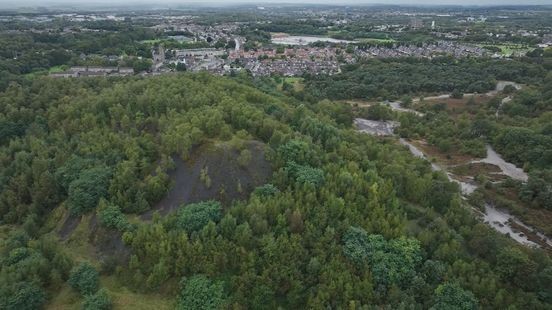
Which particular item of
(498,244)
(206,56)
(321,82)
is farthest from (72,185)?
(206,56)

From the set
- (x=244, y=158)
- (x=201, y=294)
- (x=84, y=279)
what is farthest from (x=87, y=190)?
(x=201, y=294)

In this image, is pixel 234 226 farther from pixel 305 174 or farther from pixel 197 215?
pixel 305 174

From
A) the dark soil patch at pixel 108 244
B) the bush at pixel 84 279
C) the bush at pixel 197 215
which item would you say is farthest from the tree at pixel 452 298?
the bush at pixel 84 279

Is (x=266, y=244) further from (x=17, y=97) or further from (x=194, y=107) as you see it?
(x=17, y=97)

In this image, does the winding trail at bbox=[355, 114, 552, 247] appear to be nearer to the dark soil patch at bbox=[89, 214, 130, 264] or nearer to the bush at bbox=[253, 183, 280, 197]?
the bush at bbox=[253, 183, 280, 197]

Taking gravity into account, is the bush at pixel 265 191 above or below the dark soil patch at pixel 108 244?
above

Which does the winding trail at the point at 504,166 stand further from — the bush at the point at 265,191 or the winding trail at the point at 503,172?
the bush at the point at 265,191
